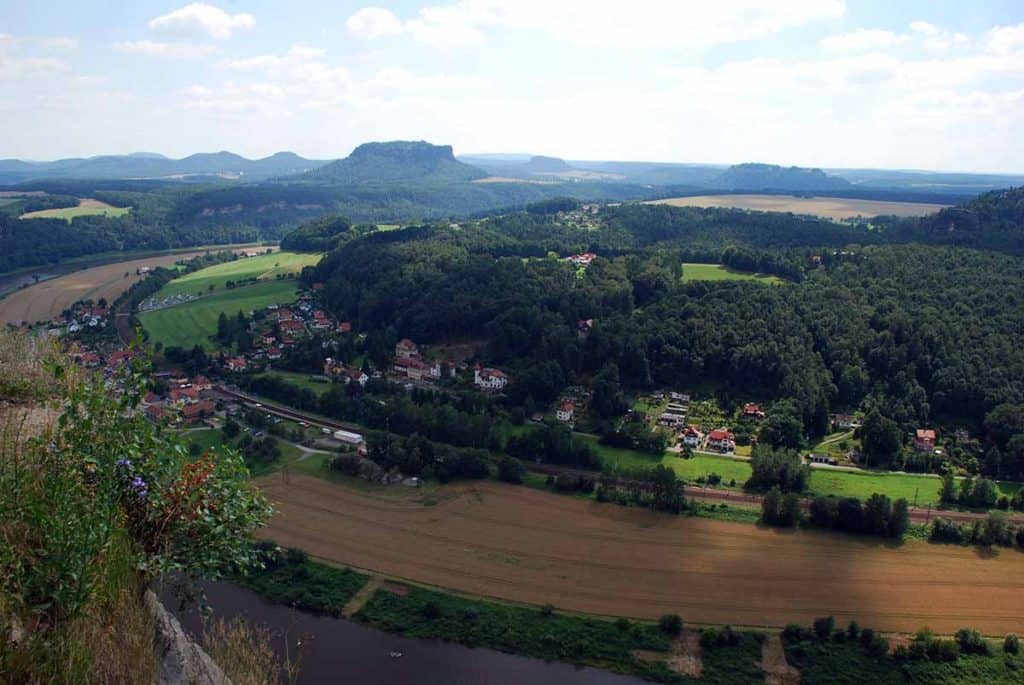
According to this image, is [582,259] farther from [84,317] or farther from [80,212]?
[80,212]

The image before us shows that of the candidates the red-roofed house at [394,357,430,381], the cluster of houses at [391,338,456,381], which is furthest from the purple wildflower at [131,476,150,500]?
the red-roofed house at [394,357,430,381]

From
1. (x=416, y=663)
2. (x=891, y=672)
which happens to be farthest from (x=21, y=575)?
(x=891, y=672)

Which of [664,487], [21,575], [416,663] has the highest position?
[21,575]

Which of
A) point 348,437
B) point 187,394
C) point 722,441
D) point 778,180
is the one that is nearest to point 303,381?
point 187,394

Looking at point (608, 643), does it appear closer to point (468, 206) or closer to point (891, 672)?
point (891, 672)

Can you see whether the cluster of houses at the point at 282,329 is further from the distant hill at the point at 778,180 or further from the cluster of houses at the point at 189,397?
the distant hill at the point at 778,180
